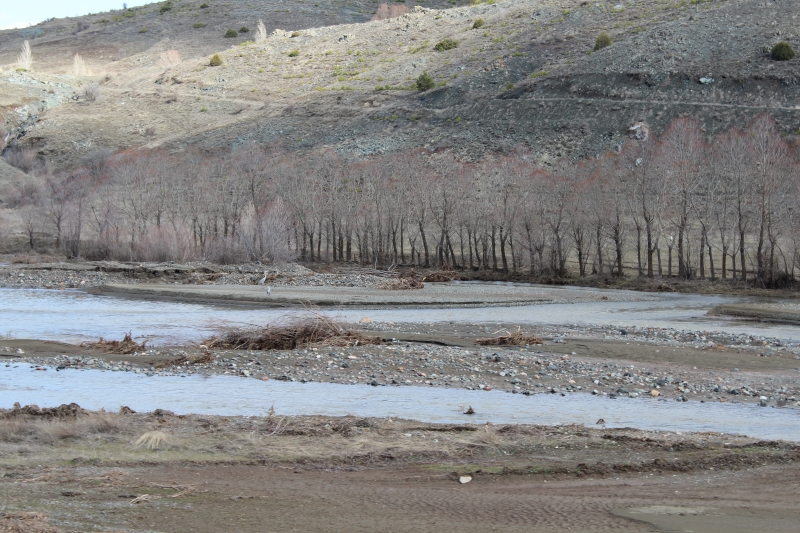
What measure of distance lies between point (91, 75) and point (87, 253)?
77.7m

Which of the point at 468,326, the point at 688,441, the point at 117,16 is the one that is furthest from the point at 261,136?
the point at 117,16

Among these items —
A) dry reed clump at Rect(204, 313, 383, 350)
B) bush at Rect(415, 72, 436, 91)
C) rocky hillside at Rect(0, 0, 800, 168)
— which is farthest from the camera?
bush at Rect(415, 72, 436, 91)

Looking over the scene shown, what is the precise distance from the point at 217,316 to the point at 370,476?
26.4m

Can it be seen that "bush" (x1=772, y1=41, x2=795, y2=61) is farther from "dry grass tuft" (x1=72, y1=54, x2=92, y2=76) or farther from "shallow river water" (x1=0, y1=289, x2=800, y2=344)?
"dry grass tuft" (x1=72, y1=54, x2=92, y2=76)

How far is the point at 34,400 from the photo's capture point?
1900cm

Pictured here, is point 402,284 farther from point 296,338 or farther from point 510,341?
point 296,338

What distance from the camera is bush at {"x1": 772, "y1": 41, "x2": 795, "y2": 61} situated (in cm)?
9006

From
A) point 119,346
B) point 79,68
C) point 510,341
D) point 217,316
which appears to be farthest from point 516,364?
point 79,68

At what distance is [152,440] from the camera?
14.1 m

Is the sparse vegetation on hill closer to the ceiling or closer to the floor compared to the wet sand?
closer to the ceiling

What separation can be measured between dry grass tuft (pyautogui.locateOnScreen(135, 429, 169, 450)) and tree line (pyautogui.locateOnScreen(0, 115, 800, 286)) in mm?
44482

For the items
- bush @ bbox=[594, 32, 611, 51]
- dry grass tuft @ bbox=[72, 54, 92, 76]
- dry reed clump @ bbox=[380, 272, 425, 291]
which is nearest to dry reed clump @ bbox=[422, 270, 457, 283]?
dry reed clump @ bbox=[380, 272, 425, 291]

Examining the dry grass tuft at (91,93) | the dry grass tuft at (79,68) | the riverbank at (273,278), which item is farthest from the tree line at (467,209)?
the dry grass tuft at (79,68)

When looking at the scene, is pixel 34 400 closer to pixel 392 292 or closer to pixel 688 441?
pixel 688 441
